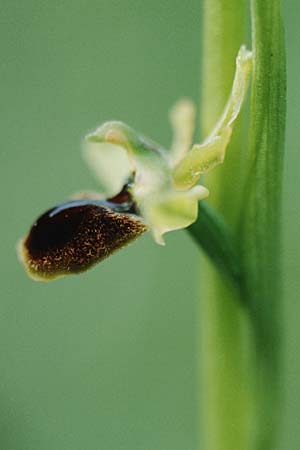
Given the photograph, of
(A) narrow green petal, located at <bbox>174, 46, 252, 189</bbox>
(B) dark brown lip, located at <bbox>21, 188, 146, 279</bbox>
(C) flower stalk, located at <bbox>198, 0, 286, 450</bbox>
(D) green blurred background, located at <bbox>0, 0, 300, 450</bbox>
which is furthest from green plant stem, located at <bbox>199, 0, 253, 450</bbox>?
(D) green blurred background, located at <bbox>0, 0, 300, 450</bbox>

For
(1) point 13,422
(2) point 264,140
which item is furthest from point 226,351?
(1) point 13,422

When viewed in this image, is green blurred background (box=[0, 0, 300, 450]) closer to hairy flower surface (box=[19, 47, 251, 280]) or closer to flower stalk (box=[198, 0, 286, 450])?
flower stalk (box=[198, 0, 286, 450])

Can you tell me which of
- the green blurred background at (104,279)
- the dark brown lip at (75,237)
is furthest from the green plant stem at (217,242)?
the green blurred background at (104,279)

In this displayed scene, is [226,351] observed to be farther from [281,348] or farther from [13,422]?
[13,422]

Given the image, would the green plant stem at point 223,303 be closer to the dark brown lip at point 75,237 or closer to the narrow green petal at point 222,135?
the narrow green petal at point 222,135

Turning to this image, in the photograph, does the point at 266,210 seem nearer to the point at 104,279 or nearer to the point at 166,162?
the point at 166,162
